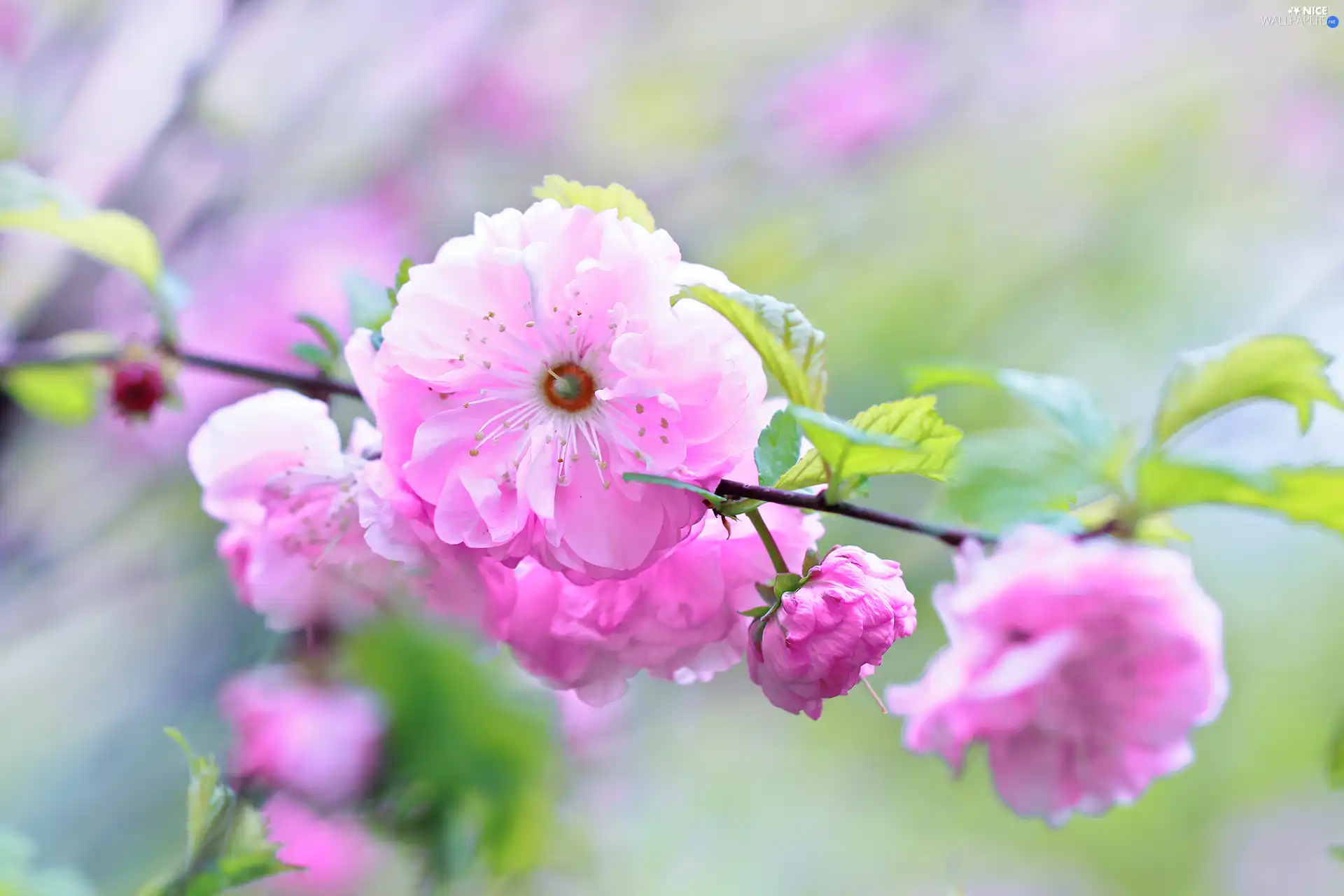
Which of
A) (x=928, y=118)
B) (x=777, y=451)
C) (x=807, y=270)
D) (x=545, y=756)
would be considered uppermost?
(x=777, y=451)

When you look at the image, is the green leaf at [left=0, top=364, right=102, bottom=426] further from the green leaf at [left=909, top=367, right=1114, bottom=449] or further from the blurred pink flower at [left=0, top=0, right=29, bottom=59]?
the blurred pink flower at [left=0, top=0, right=29, bottom=59]

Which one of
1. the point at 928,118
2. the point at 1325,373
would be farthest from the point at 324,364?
the point at 928,118

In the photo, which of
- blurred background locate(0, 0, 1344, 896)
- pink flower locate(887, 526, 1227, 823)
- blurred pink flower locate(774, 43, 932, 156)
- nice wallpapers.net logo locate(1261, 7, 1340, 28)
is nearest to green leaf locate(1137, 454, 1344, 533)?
pink flower locate(887, 526, 1227, 823)

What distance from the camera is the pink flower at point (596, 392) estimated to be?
0.24 meters

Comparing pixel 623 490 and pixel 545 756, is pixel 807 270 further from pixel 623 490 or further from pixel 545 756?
pixel 623 490

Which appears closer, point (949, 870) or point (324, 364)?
point (324, 364)

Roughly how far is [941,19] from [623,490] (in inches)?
44.0

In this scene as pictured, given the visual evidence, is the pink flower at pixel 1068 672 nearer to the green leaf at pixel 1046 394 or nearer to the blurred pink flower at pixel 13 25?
the green leaf at pixel 1046 394

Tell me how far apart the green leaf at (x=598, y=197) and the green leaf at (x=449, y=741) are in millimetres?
209

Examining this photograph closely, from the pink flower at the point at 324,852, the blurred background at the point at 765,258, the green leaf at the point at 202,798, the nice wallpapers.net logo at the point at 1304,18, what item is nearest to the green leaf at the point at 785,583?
the green leaf at the point at 202,798

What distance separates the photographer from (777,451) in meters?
0.24

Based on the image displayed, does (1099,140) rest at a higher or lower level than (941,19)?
lower

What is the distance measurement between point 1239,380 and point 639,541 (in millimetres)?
142

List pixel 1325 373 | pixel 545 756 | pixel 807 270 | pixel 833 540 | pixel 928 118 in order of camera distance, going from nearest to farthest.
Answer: pixel 1325 373 → pixel 833 540 → pixel 545 756 → pixel 807 270 → pixel 928 118
